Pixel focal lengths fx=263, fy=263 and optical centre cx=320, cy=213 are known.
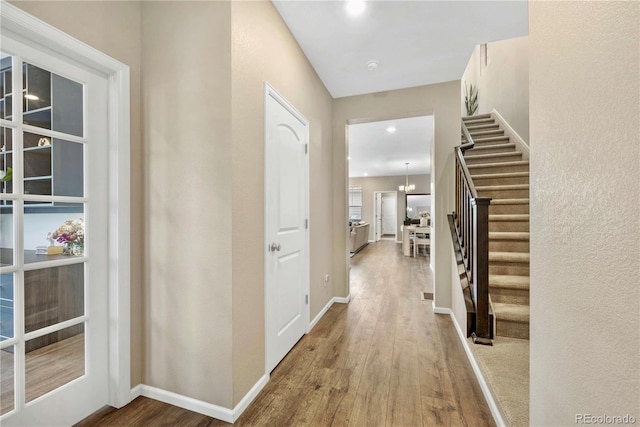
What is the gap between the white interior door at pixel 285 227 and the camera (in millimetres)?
1883

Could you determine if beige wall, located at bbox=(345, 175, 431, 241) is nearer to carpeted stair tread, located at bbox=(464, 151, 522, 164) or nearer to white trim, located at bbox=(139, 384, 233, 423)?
carpeted stair tread, located at bbox=(464, 151, 522, 164)

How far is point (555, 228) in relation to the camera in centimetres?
92

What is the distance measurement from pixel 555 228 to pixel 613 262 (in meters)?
0.29

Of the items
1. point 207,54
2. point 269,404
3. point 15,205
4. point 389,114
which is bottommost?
point 269,404

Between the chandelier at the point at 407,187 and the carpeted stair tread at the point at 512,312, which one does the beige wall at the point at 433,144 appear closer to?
the carpeted stair tread at the point at 512,312

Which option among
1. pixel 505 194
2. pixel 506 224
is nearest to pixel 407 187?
pixel 505 194

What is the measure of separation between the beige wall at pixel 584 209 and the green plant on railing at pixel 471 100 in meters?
6.13

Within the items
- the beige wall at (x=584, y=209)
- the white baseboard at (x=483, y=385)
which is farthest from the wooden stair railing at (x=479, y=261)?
the beige wall at (x=584, y=209)

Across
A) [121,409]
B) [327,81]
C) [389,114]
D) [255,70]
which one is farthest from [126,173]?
[389,114]

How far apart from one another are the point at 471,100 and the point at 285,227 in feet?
21.2

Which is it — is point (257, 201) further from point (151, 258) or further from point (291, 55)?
point (291, 55)

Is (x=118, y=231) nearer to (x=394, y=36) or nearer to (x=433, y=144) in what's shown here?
(x=394, y=36)

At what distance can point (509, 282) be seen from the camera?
2332mm

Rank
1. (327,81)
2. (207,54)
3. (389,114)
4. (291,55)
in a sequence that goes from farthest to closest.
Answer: (389,114)
(327,81)
(291,55)
(207,54)
